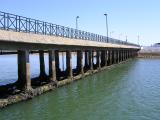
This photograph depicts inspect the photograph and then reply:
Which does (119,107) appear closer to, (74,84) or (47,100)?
(47,100)

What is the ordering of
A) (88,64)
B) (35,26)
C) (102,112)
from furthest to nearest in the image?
(88,64) < (35,26) < (102,112)

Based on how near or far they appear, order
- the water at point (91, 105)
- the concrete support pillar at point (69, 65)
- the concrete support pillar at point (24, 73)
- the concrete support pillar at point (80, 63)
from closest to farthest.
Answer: the water at point (91, 105), the concrete support pillar at point (24, 73), the concrete support pillar at point (69, 65), the concrete support pillar at point (80, 63)

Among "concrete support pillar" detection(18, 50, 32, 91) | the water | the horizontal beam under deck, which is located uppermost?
the horizontal beam under deck

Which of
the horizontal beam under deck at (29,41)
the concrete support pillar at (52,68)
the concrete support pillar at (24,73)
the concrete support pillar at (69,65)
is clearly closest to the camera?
the horizontal beam under deck at (29,41)

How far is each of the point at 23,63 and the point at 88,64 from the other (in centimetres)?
2284

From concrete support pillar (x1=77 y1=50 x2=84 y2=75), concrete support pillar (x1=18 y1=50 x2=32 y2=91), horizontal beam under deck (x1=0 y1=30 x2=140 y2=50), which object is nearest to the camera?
horizontal beam under deck (x1=0 y1=30 x2=140 y2=50)

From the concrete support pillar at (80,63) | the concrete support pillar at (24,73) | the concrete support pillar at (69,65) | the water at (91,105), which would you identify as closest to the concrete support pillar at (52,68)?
the water at (91,105)

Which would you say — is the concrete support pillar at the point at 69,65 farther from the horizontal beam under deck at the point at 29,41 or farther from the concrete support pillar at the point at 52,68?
the concrete support pillar at the point at 52,68

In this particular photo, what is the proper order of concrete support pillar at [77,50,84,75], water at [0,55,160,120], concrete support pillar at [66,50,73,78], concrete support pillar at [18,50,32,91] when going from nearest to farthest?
water at [0,55,160,120] → concrete support pillar at [18,50,32,91] → concrete support pillar at [66,50,73,78] → concrete support pillar at [77,50,84,75]

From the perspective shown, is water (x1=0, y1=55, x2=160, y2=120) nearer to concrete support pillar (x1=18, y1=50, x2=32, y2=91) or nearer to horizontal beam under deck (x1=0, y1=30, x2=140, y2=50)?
concrete support pillar (x1=18, y1=50, x2=32, y2=91)

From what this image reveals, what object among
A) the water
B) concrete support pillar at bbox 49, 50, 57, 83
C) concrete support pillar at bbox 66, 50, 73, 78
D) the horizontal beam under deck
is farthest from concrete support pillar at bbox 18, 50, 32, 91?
concrete support pillar at bbox 66, 50, 73, 78

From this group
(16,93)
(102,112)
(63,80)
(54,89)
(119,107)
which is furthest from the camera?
(63,80)

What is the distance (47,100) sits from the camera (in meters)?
22.2

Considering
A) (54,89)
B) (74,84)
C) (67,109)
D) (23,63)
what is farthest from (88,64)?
(67,109)
